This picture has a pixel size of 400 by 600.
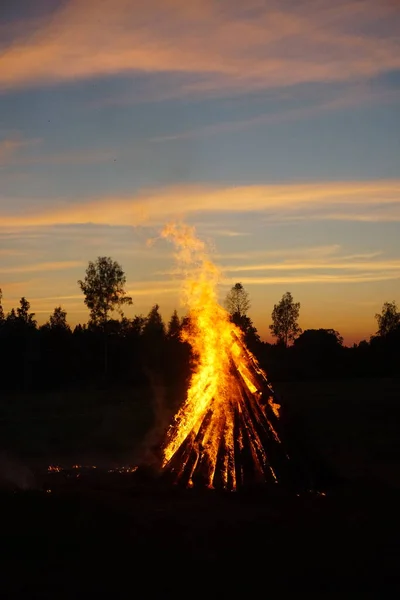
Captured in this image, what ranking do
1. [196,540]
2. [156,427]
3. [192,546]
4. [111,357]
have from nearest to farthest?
[192,546] → [196,540] → [156,427] → [111,357]

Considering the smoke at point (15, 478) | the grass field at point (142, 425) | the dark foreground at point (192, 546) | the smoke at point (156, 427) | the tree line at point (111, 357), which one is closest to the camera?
the dark foreground at point (192, 546)

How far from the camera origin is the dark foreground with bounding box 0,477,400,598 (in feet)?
Result: 33.8

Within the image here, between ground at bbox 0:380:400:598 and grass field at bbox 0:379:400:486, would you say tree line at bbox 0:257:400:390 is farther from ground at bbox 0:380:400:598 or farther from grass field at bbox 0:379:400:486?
ground at bbox 0:380:400:598

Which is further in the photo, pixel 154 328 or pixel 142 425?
pixel 154 328

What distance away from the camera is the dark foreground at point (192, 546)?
1030cm

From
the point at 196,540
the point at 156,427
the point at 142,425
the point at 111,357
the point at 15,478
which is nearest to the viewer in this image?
the point at 196,540

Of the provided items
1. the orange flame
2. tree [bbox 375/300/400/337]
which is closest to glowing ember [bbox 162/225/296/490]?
the orange flame

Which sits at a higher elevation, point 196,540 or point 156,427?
point 156,427

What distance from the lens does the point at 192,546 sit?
11602 mm

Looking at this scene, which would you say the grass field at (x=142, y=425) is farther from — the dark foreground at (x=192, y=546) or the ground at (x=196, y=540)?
the dark foreground at (x=192, y=546)

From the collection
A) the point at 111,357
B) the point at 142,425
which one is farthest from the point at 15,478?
the point at 111,357

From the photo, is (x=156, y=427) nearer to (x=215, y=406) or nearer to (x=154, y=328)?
(x=215, y=406)

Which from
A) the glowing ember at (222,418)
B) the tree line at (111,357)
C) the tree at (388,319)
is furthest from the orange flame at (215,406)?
the tree at (388,319)

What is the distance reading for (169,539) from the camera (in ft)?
38.8
